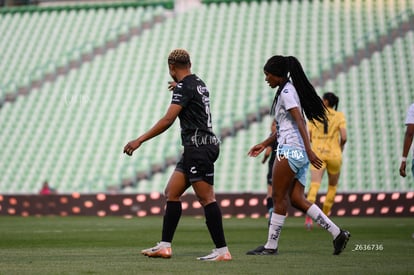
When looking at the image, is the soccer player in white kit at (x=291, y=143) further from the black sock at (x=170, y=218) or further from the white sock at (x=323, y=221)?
the black sock at (x=170, y=218)

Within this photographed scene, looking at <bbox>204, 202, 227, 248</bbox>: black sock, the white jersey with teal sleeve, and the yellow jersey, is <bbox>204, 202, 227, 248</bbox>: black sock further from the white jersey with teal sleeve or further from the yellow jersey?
the yellow jersey

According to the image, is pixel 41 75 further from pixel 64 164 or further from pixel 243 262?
pixel 243 262

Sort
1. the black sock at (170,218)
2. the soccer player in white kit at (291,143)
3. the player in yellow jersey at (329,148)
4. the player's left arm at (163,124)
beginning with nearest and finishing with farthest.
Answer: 1. the player's left arm at (163,124)
2. the black sock at (170,218)
3. the soccer player in white kit at (291,143)
4. the player in yellow jersey at (329,148)

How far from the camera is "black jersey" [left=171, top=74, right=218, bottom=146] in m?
9.72

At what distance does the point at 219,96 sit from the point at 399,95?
15.8ft

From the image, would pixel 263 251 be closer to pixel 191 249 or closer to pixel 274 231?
pixel 274 231

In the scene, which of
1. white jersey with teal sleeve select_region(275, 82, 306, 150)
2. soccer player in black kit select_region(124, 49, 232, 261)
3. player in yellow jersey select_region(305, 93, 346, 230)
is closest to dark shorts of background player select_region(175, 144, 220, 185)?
soccer player in black kit select_region(124, 49, 232, 261)

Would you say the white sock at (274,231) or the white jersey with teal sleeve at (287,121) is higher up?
the white jersey with teal sleeve at (287,121)

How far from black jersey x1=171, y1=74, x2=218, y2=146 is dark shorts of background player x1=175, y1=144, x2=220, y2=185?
0.07 m

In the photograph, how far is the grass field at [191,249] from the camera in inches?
344

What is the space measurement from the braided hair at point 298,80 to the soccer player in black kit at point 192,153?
2.79 feet

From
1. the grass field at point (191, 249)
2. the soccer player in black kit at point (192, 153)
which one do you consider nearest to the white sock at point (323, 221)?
the grass field at point (191, 249)

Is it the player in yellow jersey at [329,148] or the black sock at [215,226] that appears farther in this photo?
the player in yellow jersey at [329,148]

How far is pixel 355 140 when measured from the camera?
25.3 meters
